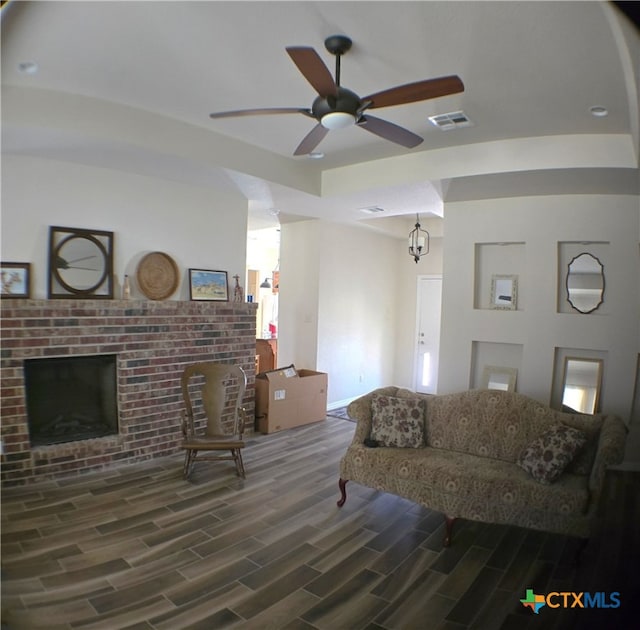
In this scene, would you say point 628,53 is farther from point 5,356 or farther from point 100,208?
point 5,356

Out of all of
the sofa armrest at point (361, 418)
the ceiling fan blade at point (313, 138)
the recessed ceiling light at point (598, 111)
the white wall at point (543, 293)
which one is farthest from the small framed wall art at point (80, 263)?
the recessed ceiling light at point (598, 111)

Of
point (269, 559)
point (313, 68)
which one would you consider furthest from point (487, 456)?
point (313, 68)

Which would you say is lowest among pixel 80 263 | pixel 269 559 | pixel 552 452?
pixel 269 559

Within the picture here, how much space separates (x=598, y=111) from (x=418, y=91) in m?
1.71

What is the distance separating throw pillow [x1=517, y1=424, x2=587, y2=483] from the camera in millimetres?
2811

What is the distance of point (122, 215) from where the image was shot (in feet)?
13.4

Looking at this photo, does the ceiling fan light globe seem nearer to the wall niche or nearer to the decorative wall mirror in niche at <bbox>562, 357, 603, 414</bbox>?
the wall niche

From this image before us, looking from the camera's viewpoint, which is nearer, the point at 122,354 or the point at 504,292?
the point at 122,354

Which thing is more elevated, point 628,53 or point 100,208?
point 628,53

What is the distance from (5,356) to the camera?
135 inches

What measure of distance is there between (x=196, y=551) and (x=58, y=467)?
5.64 feet

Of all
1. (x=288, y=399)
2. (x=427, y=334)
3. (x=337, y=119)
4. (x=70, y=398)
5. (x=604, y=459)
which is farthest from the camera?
(x=427, y=334)

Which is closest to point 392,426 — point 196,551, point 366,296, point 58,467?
point 196,551

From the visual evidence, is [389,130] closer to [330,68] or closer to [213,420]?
[330,68]
